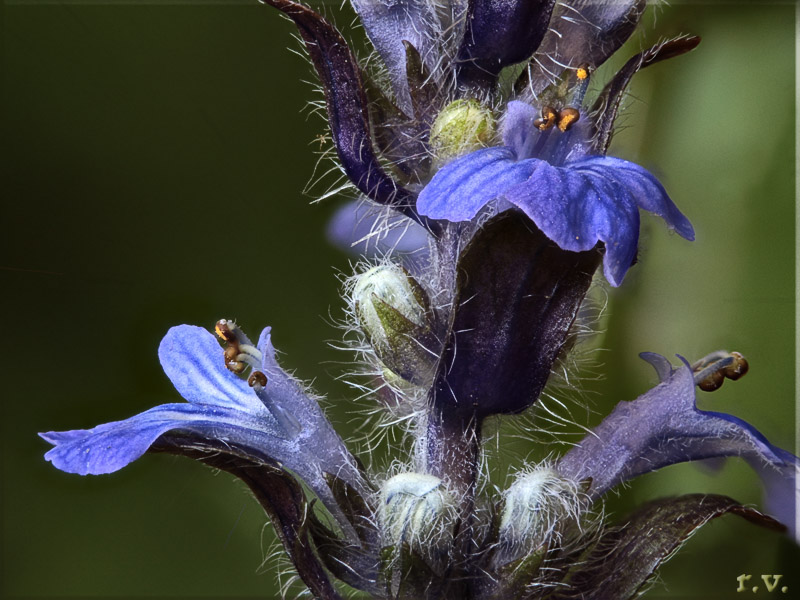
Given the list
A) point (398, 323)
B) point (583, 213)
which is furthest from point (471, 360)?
point (583, 213)

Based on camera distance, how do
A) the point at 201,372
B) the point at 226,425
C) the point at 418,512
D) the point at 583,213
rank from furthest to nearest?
the point at 201,372 → the point at 226,425 → the point at 418,512 → the point at 583,213

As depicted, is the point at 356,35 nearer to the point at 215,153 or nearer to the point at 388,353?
the point at 215,153

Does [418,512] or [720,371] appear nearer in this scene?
[418,512]

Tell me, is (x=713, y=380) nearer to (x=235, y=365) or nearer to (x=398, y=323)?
(x=398, y=323)

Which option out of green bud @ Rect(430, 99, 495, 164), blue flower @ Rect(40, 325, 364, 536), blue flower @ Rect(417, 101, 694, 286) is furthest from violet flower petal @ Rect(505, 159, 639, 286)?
blue flower @ Rect(40, 325, 364, 536)

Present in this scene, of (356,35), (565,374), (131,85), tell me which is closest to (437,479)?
(565,374)

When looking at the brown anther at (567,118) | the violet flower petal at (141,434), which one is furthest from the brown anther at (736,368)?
the violet flower petal at (141,434)

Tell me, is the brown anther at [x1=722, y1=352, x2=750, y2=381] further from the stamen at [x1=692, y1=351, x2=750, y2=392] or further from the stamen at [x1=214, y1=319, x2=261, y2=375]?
the stamen at [x1=214, y1=319, x2=261, y2=375]
